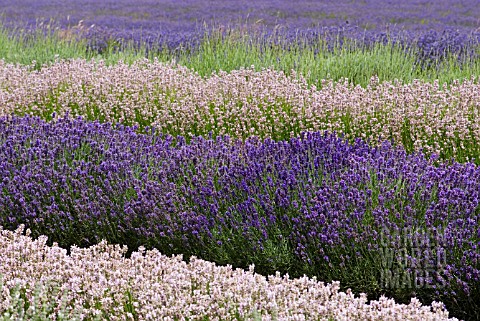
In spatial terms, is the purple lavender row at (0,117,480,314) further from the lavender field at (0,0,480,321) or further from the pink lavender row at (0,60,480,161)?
the pink lavender row at (0,60,480,161)

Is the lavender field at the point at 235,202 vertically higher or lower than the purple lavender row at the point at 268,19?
lower

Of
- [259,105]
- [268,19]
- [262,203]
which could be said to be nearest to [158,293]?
[262,203]

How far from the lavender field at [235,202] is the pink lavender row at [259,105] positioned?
2 cm

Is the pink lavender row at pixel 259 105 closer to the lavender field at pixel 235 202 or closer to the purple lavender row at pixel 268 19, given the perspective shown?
the lavender field at pixel 235 202

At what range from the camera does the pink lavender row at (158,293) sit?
258cm

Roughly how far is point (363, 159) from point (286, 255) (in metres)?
0.79

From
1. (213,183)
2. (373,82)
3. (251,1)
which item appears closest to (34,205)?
(213,183)

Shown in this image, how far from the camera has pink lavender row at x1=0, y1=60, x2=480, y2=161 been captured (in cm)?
548

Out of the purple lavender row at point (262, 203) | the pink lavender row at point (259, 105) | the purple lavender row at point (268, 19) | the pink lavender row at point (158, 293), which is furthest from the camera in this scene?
the purple lavender row at point (268, 19)

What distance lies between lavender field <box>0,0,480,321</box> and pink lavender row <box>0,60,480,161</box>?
0.8 inches

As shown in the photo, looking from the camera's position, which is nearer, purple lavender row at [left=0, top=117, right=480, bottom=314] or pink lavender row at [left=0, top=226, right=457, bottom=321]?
pink lavender row at [left=0, top=226, right=457, bottom=321]

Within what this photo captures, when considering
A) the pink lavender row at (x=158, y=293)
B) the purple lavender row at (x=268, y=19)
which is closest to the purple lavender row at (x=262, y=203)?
the pink lavender row at (x=158, y=293)

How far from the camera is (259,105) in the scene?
241 inches

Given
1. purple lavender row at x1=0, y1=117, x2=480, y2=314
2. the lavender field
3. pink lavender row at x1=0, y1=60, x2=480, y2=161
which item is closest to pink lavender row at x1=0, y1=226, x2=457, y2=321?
the lavender field
